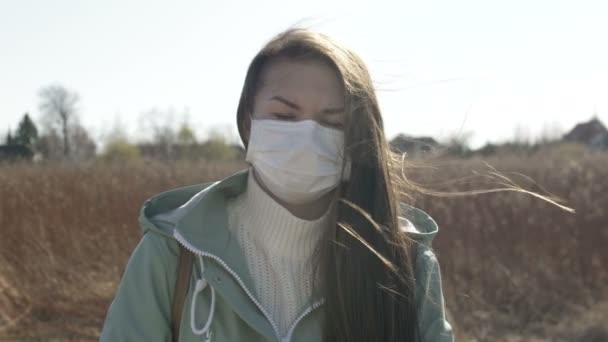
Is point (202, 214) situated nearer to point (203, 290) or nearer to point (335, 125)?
point (203, 290)

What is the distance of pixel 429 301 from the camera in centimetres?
178

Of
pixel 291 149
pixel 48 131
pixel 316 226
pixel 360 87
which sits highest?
pixel 360 87

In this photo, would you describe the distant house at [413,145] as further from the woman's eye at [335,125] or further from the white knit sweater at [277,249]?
the white knit sweater at [277,249]

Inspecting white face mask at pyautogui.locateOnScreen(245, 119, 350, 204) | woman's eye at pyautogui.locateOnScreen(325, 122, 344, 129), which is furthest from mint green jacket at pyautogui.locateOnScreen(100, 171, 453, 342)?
woman's eye at pyautogui.locateOnScreen(325, 122, 344, 129)

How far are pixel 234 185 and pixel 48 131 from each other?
118 feet

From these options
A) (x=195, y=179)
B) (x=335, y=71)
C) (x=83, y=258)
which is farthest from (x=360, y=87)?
(x=195, y=179)

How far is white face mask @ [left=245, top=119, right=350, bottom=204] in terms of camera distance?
1.79 m

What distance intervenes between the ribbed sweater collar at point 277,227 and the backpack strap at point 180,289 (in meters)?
0.24

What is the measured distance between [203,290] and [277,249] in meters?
0.25

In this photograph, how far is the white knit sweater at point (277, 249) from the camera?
1741mm

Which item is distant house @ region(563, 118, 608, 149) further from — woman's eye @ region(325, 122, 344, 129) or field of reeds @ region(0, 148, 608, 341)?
woman's eye @ region(325, 122, 344, 129)

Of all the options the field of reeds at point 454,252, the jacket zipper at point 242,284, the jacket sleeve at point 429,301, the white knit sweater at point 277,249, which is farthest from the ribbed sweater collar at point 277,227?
the field of reeds at point 454,252

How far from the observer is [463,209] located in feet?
28.0

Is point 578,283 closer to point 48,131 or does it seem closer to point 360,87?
point 360,87
